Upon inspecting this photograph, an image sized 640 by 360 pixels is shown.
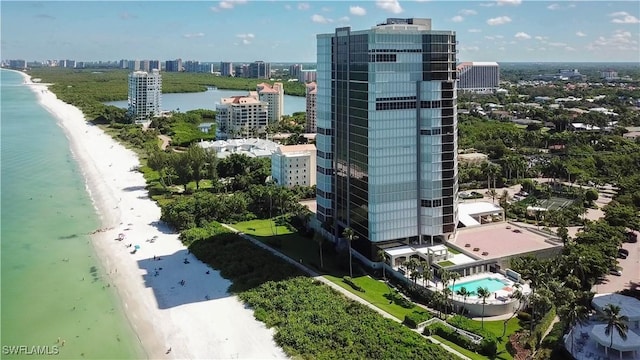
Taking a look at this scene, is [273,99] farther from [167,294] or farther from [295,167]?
[167,294]

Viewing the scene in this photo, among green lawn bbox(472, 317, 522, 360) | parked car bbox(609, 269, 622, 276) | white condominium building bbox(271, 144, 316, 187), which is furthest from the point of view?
white condominium building bbox(271, 144, 316, 187)

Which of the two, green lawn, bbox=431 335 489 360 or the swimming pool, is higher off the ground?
the swimming pool

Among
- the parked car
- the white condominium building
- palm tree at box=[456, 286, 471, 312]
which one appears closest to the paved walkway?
palm tree at box=[456, 286, 471, 312]

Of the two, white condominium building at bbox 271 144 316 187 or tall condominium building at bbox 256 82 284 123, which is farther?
tall condominium building at bbox 256 82 284 123

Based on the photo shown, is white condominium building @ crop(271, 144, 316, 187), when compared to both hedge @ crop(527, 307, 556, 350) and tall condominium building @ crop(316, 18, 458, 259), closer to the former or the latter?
Result: tall condominium building @ crop(316, 18, 458, 259)

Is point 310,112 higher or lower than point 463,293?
higher

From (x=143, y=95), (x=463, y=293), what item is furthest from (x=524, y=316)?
(x=143, y=95)
